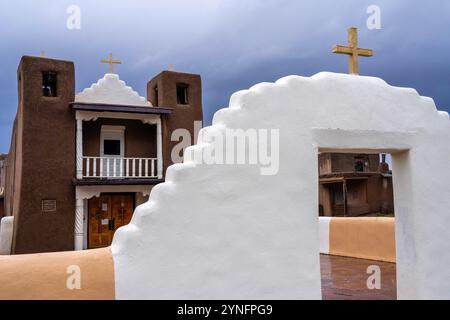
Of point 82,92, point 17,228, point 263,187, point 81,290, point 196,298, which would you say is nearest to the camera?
point 81,290

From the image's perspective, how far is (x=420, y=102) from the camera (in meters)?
6.43

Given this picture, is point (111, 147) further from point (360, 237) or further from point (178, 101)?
point (360, 237)

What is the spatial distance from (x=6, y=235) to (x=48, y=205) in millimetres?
2084

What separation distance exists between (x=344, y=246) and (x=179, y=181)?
948 cm

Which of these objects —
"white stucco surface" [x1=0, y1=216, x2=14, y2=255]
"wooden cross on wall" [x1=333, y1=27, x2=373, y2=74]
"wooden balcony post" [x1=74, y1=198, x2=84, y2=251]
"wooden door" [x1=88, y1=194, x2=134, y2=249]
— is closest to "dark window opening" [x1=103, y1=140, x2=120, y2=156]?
"wooden door" [x1=88, y1=194, x2=134, y2=249]

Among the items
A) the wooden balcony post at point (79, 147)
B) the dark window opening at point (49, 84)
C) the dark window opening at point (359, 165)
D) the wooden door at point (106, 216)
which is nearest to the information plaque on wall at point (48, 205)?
the wooden balcony post at point (79, 147)

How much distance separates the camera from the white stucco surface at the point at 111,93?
746 inches

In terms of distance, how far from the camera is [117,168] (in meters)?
19.0

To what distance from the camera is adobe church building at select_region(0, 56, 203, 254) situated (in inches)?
669

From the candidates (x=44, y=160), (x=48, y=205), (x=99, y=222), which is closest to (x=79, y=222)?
(x=48, y=205)

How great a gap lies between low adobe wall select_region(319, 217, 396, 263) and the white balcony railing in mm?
8228

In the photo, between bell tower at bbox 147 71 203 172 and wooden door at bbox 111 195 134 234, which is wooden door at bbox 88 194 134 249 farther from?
bell tower at bbox 147 71 203 172
